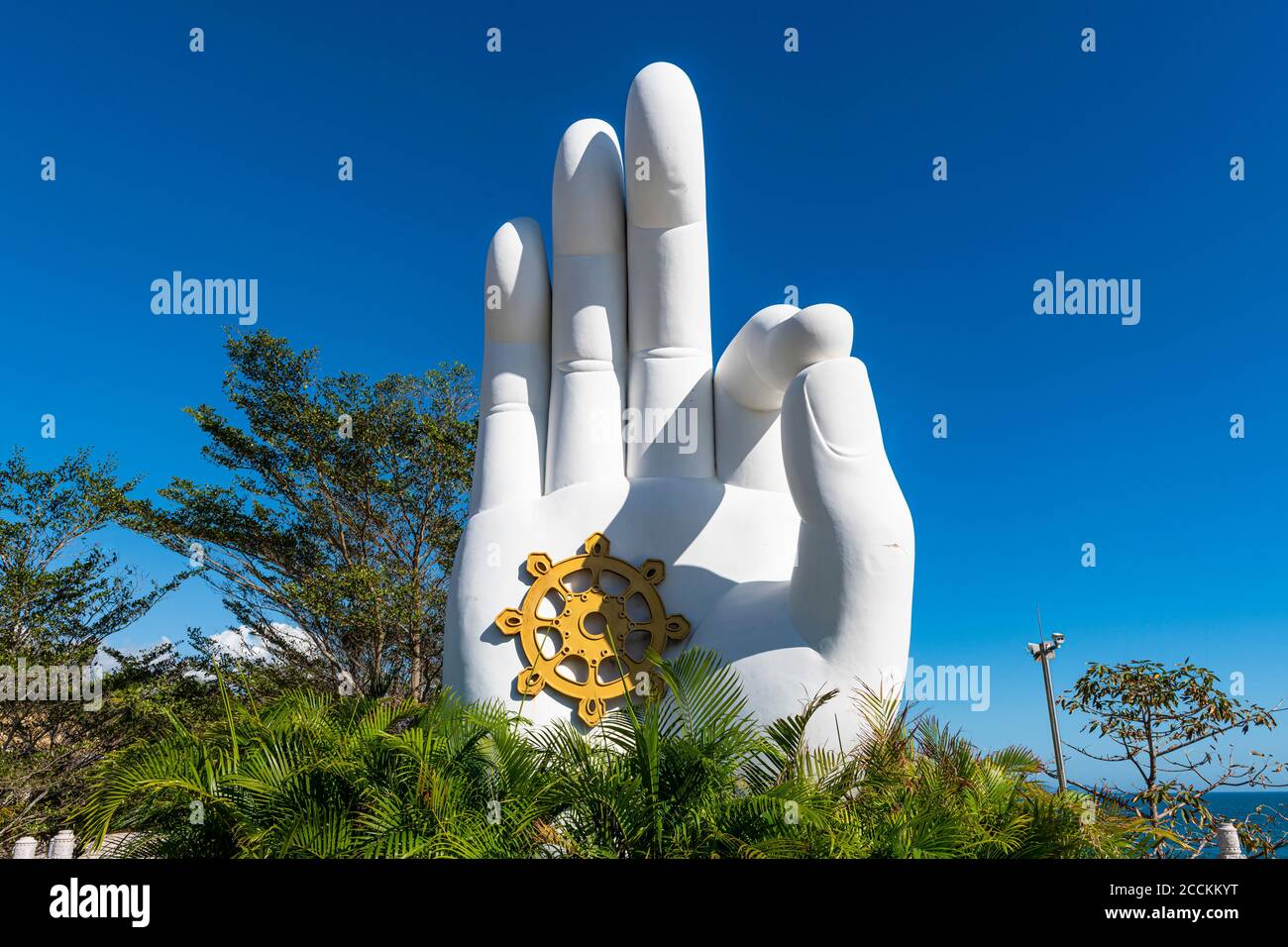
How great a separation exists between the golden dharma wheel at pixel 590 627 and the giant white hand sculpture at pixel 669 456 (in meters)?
0.04

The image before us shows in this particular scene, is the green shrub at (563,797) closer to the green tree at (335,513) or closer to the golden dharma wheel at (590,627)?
the golden dharma wheel at (590,627)

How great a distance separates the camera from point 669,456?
8141mm

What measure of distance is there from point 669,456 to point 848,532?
7.81 ft

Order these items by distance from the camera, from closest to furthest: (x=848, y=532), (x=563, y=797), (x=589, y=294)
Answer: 1. (x=563, y=797)
2. (x=848, y=532)
3. (x=589, y=294)

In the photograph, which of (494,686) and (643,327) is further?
(643,327)

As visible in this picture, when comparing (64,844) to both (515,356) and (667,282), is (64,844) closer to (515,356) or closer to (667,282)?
(515,356)

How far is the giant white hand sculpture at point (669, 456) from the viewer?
620cm

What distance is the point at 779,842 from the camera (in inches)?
149

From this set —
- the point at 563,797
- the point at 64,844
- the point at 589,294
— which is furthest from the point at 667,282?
the point at 64,844

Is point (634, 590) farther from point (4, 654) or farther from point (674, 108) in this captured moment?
point (4, 654)
